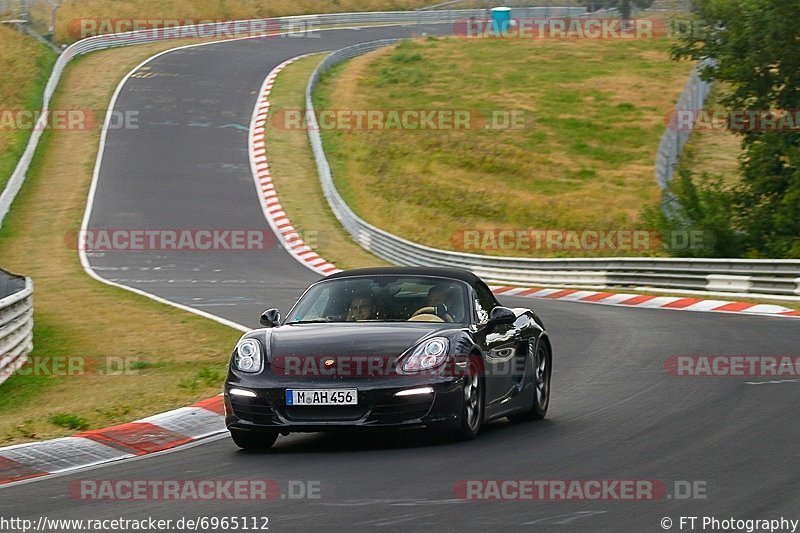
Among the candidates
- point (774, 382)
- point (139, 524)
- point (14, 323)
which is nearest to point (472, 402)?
point (139, 524)

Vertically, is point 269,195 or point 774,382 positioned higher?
point 774,382

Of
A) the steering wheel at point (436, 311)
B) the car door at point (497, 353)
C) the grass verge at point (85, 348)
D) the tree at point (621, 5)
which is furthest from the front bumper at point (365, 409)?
the tree at point (621, 5)

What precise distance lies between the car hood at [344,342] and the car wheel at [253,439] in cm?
50

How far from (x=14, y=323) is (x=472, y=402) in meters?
8.04

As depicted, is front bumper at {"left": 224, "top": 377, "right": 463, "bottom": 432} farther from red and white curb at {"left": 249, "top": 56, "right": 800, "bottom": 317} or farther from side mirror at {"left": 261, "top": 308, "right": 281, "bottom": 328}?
red and white curb at {"left": 249, "top": 56, "right": 800, "bottom": 317}

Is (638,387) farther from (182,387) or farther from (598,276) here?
(598,276)

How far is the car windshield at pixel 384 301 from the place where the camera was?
33.9 ft

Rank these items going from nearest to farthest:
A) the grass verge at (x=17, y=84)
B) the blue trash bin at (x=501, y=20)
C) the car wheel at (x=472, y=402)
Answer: the car wheel at (x=472, y=402), the grass verge at (x=17, y=84), the blue trash bin at (x=501, y=20)

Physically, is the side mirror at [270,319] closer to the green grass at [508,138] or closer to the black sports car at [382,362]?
the black sports car at [382,362]

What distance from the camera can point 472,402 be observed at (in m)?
9.68

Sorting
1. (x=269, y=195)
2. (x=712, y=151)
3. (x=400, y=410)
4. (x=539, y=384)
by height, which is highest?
(x=400, y=410)

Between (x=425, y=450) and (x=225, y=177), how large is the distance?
115 ft

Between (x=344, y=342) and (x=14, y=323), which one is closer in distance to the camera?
A: (x=344, y=342)

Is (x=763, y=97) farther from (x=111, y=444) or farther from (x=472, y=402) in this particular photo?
(x=111, y=444)
